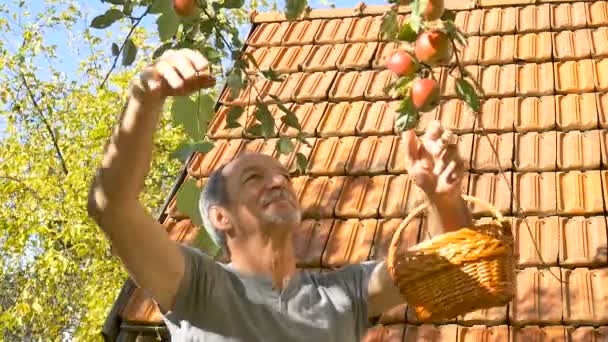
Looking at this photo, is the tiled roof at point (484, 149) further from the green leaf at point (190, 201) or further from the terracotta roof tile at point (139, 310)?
the green leaf at point (190, 201)

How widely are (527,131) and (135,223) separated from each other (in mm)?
2630

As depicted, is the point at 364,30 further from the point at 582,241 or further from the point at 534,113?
the point at 582,241

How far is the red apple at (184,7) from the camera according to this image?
2014mm

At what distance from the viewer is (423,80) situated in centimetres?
188

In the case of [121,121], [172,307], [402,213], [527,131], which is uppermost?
[527,131]

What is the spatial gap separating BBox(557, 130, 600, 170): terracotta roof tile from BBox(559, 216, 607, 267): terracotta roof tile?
33 centimetres

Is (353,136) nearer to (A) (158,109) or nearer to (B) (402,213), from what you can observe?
(B) (402,213)

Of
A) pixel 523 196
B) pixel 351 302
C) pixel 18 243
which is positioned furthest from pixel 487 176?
pixel 18 243

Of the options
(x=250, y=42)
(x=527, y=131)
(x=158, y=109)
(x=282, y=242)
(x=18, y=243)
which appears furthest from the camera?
(x=18, y=243)

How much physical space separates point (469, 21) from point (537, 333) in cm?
238

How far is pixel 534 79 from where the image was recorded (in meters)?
4.36

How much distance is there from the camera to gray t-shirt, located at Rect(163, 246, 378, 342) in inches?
74.7

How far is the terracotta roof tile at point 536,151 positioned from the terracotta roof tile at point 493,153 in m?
0.03

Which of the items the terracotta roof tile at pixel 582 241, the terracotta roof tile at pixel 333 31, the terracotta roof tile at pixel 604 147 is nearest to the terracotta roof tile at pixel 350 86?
the terracotta roof tile at pixel 333 31
